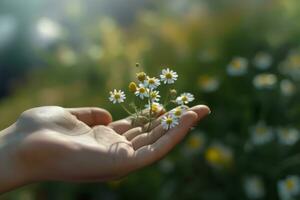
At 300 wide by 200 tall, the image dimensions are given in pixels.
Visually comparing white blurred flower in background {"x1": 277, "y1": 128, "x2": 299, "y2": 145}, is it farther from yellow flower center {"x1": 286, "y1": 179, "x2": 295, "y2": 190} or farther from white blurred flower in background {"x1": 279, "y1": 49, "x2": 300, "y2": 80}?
white blurred flower in background {"x1": 279, "y1": 49, "x2": 300, "y2": 80}

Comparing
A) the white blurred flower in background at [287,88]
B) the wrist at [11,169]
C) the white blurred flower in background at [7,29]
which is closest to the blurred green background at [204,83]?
the white blurred flower in background at [287,88]

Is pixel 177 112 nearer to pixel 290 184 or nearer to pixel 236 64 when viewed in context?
pixel 290 184

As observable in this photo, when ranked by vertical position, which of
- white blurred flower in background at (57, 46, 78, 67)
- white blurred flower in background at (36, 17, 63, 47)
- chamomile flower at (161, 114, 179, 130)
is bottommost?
chamomile flower at (161, 114, 179, 130)

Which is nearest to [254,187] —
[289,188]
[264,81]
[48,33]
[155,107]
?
[289,188]

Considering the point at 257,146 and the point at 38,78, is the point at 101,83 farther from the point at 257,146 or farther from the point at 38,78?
the point at 257,146

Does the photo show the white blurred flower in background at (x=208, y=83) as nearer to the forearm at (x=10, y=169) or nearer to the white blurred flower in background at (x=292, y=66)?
the white blurred flower in background at (x=292, y=66)

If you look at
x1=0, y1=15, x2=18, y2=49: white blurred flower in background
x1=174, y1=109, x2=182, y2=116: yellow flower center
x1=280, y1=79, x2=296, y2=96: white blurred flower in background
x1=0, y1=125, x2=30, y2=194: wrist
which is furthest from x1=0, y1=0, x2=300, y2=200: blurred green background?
x1=0, y1=125, x2=30, y2=194: wrist
